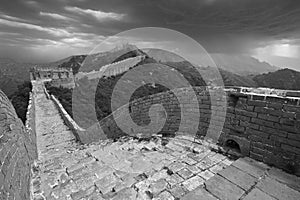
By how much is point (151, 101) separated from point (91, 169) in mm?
2575

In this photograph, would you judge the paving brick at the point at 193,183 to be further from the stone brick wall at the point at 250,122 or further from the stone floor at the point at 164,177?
the stone brick wall at the point at 250,122

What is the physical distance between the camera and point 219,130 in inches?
124

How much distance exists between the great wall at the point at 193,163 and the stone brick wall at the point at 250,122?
1cm

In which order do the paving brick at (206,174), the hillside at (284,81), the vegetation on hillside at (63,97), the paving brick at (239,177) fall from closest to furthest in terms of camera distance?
the paving brick at (239,177), the paving brick at (206,174), the vegetation on hillside at (63,97), the hillside at (284,81)

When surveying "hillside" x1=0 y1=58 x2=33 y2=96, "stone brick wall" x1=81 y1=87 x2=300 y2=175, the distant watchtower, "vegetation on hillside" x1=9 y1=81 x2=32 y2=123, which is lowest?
"hillside" x1=0 y1=58 x2=33 y2=96

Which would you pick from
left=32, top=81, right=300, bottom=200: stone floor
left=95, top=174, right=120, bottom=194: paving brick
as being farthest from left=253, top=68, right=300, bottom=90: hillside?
left=95, top=174, right=120, bottom=194: paving brick

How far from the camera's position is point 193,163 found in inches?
99.7

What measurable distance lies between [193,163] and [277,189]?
108cm

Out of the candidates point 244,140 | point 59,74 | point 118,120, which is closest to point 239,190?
point 244,140

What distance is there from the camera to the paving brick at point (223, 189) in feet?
5.81

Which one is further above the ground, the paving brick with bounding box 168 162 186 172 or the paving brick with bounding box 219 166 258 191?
the paving brick with bounding box 219 166 258 191

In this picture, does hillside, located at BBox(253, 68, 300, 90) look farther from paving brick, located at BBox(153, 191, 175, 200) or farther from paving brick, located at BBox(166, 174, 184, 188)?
paving brick, located at BBox(153, 191, 175, 200)

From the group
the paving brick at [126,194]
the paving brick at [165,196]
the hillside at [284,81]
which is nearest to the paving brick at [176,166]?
the paving brick at [165,196]

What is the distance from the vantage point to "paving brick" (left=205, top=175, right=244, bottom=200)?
5.81ft
